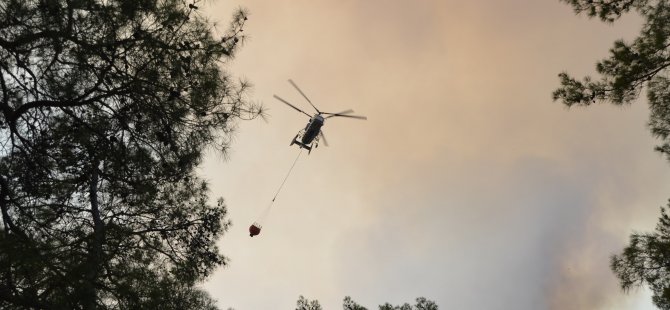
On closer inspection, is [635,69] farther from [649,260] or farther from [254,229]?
[254,229]

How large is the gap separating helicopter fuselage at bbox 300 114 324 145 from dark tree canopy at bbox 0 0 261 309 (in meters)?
8.47

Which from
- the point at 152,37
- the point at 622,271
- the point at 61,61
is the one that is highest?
the point at 152,37

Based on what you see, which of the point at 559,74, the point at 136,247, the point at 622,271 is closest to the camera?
the point at 559,74

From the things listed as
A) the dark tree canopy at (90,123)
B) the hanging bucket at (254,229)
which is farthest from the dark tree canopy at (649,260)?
the hanging bucket at (254,229)

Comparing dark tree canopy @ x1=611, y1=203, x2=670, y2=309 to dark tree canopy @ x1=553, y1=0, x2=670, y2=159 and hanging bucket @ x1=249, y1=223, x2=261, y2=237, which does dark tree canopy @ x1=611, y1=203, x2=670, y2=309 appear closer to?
dark tree canopy @ x1=553, y1=0, x2=670, y2=159

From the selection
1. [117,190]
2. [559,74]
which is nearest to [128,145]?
[117,190]

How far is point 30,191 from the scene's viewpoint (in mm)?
5316

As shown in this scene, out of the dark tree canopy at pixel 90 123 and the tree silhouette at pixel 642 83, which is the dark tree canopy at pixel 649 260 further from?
the dark tree canopy at pixel 90 123

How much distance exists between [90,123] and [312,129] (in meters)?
9.83

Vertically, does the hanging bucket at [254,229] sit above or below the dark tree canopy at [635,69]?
above

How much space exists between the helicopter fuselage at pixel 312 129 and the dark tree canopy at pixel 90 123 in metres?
8.47

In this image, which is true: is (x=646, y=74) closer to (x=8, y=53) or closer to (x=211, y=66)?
(x=211, y=66)

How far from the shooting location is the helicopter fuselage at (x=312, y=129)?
1483 cm

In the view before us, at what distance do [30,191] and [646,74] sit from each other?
7563mm
